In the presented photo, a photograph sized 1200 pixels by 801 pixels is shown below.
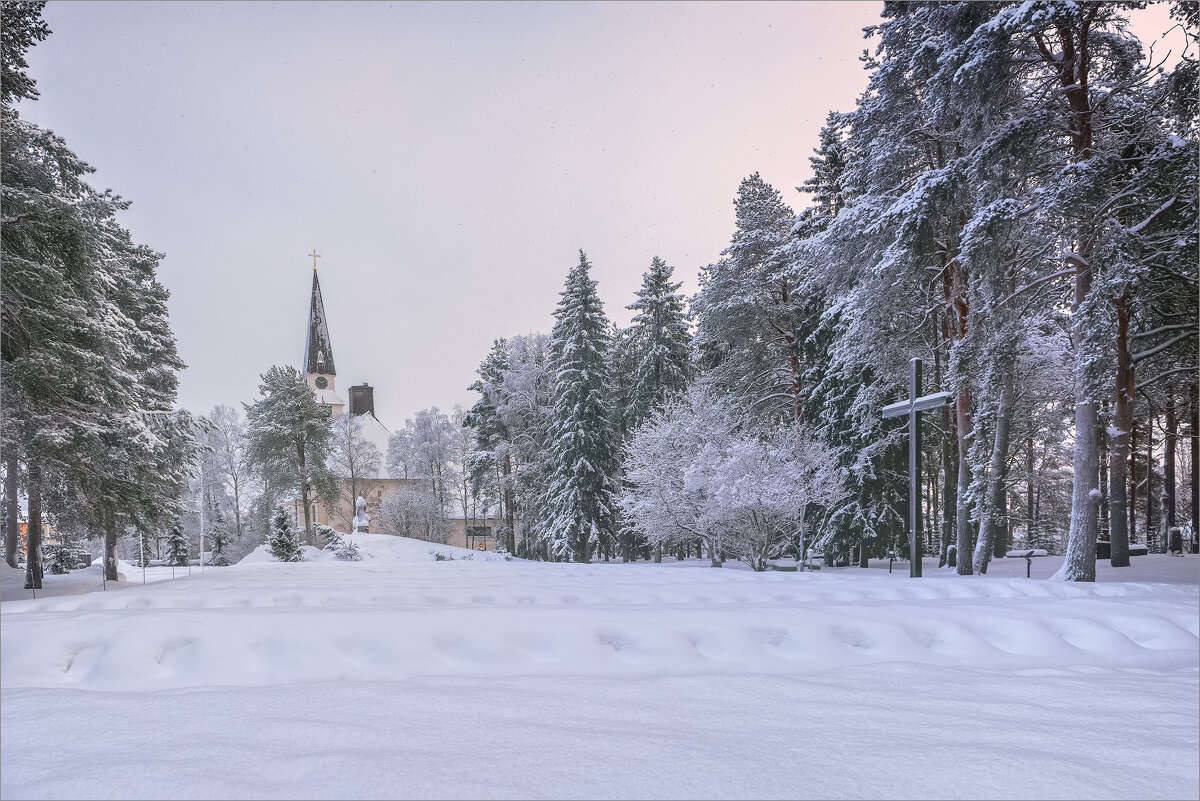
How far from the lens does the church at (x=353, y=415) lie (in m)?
47.8

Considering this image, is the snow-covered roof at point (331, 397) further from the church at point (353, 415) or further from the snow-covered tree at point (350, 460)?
the snow-covered tree at point (350, 460)

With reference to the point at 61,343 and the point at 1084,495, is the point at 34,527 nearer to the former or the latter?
the point at 61,343

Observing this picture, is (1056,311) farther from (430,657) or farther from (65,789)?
(65,789)

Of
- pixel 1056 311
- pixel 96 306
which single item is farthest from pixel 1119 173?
pixel 96 306

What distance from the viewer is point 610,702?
3.39 metres

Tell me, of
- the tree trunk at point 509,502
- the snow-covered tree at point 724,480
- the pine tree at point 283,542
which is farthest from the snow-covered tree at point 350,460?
the snow-covered tree at point 724,480

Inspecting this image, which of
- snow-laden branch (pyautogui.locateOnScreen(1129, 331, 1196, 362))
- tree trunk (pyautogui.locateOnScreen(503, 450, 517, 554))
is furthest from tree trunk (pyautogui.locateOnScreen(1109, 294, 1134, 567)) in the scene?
tree trunk (pyautogui.locateOnScreen(503, 450, 517, 554))

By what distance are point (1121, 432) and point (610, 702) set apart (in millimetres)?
14170

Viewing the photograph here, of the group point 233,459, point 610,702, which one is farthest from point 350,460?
point 610,702

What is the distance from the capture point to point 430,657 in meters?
4.27

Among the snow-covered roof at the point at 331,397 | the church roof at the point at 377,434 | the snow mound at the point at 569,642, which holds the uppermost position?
the snow-covered roof at the point at 331,397

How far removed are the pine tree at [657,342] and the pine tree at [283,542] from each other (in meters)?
14.1

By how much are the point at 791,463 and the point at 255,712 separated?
15395mm

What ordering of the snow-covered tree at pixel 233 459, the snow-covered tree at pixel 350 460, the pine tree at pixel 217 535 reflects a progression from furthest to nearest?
the snow-covered tree at pixel 350 460
the snow-covered tree at pixel 233 459
the pine tree at pixel 217 535
